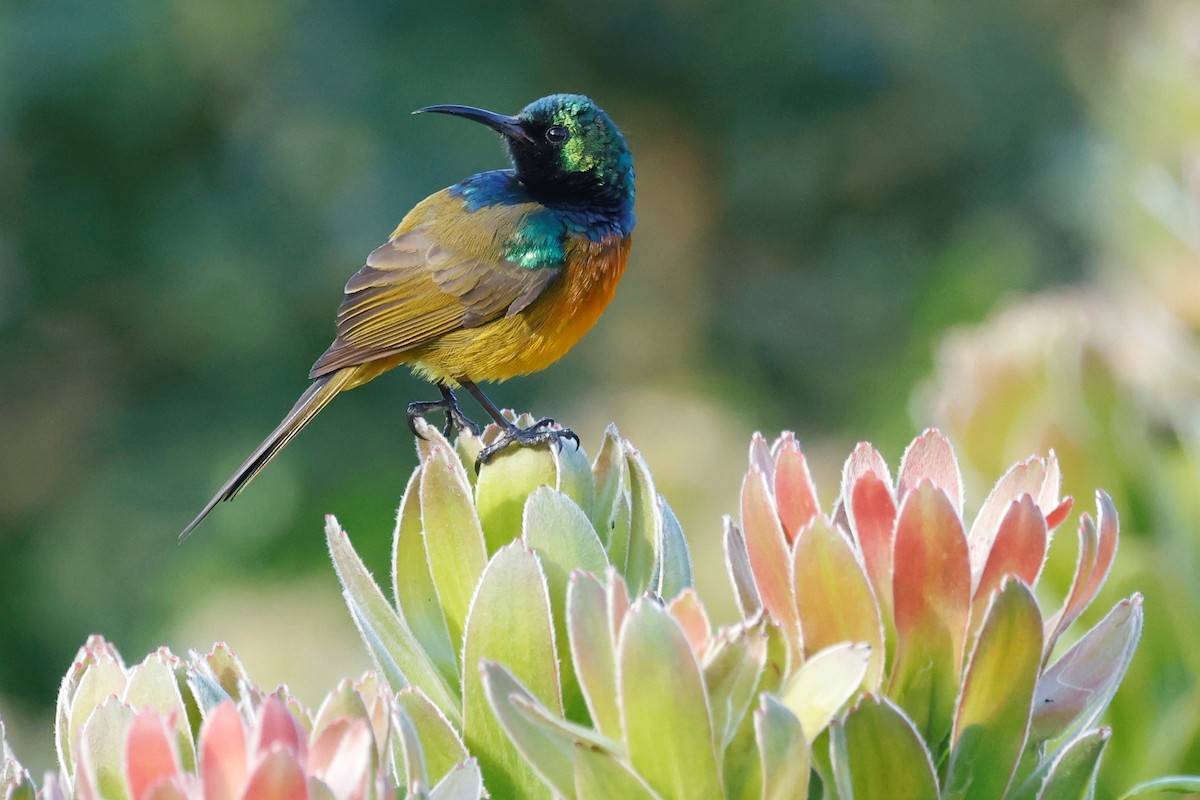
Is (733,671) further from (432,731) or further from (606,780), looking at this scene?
(432,731)

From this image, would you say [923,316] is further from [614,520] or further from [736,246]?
[736,246]

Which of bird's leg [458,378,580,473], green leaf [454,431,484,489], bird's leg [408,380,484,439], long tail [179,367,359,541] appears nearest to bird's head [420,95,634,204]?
long tail [179,367,359,541]

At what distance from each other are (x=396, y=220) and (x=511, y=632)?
7.30 meters

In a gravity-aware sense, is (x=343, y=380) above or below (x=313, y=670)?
above

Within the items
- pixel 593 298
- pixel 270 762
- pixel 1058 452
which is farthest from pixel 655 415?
pixel 270 762

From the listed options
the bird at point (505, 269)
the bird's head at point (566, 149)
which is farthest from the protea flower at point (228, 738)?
the bird's head at point (566, 149)

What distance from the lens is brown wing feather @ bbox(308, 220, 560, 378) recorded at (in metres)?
2.14

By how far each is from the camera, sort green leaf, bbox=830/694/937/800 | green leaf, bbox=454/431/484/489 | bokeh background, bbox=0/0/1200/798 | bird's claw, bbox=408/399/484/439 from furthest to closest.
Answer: bokeh background, bbox=0/0/1200/798, bird's claw, bbox=408/399/484/439, green leaf, bbox=454/431/484/489, green leaf, bbox=830/694/937/800

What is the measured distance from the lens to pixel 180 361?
8406mm

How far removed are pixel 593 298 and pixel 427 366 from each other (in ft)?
0.93

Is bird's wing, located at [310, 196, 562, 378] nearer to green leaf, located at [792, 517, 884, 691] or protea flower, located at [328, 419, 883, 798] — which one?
protea flower, located at [328, 419, 883, 798]

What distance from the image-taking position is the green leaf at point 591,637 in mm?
738

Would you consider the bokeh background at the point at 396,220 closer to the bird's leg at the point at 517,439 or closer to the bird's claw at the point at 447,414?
the bird's claw at the point at 447,414

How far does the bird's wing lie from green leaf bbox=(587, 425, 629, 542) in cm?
115
